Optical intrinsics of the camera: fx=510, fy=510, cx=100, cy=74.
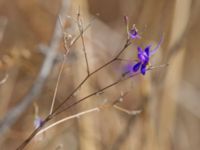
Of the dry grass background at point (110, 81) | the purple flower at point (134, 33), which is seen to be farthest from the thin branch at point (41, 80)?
the purple flower at point (134, 33)

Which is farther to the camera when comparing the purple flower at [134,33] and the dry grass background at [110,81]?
the dry grass background at [110,81]

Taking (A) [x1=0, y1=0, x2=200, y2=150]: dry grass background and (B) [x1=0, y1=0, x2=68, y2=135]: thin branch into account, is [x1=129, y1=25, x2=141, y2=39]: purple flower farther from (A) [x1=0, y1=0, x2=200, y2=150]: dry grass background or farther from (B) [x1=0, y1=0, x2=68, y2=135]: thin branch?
(B) [x1=0, y1=0, x2=68, y2=135]: thin branch

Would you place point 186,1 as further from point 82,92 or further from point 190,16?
point 82,92

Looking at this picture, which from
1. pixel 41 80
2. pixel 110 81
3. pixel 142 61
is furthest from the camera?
pixel 110 81

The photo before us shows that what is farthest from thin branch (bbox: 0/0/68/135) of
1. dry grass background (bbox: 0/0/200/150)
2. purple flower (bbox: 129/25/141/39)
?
purple flower (bbox: 129/25/141/39)

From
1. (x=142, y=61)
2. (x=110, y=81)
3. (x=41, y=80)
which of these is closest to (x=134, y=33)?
(x=142, y=61)

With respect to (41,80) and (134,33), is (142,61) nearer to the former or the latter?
(134,33)

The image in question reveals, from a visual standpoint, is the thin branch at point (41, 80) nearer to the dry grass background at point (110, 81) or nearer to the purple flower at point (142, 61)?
the dry grass background at point (110, 81)

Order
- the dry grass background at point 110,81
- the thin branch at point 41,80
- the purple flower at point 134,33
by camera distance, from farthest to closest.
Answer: the dry grass background at point 110,81
the thin branch at point 41,80
the purple flower at point 134,33
